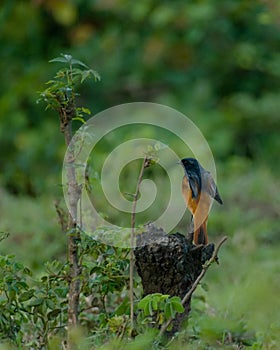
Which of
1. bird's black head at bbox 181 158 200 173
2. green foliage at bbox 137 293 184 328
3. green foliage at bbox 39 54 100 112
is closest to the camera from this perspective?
green foliage at bbox 137 293 184 328

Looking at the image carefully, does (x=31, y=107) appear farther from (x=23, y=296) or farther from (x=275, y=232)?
(x=23, y=296)

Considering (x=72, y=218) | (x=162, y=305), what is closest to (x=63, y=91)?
(x=72, y=218)

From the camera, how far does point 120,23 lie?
9.12 m

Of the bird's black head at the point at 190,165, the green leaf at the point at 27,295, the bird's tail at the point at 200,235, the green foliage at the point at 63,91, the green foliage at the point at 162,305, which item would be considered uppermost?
the green foliage at the point at 63,91

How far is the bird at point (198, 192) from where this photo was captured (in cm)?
301

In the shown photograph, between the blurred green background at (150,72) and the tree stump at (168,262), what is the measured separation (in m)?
3.94

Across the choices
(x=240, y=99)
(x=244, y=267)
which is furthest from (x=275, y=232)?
(x=240, y=99)

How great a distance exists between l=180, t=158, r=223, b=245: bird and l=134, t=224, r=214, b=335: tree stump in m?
0.19

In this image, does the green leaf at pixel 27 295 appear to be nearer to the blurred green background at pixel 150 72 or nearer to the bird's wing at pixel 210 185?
the bird's wing at pixel 210 185

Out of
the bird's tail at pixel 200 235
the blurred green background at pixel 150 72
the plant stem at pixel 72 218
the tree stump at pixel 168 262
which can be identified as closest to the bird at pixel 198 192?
the bird's tail at pixel 200 235

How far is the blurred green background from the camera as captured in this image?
7953mm

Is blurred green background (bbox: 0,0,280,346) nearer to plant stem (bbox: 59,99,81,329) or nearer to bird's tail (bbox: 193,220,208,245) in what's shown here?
bird's tail (bbox: 193,220,208,245)

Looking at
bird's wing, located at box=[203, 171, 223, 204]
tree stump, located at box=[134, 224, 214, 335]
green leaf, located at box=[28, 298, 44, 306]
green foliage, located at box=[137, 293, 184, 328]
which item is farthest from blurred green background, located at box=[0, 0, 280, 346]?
green foliage, located at box=[137, 293, 184, 328]

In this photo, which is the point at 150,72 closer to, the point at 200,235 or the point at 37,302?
the point at 200,235
